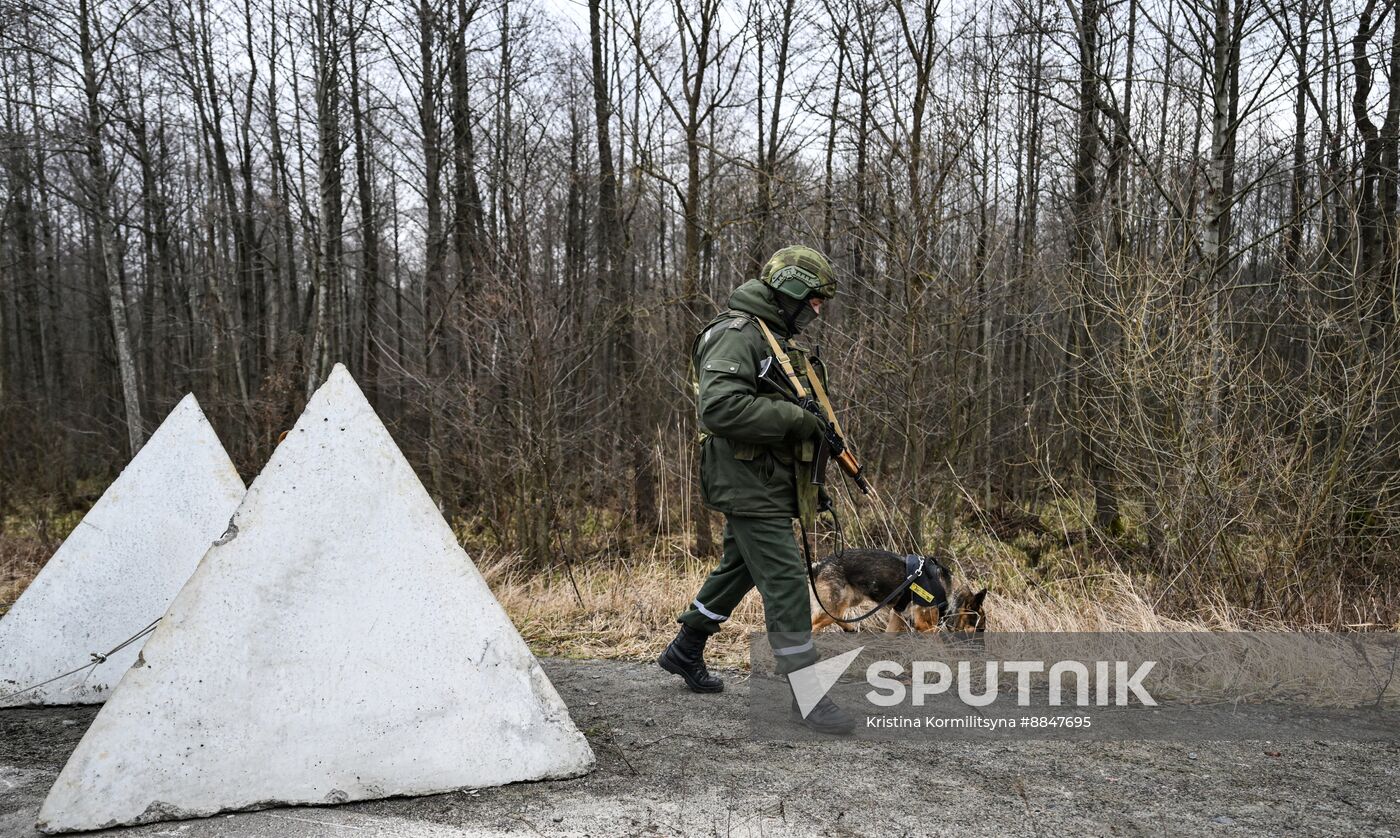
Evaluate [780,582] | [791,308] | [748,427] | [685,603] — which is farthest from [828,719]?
[685,603]

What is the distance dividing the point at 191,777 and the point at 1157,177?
7963 millimetres

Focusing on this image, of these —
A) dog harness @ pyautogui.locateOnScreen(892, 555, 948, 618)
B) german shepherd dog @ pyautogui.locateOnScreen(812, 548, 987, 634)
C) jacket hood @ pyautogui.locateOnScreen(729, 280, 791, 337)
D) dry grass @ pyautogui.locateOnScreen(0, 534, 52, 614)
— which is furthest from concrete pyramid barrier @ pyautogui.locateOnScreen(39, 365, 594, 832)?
dry grass @ pyautogui.locateOnScreen(0, 534, 52, 614)

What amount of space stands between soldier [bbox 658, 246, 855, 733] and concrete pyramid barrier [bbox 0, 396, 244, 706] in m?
2.24

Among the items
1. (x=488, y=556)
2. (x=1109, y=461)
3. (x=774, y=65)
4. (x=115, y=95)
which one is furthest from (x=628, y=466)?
(x=115, y=95)

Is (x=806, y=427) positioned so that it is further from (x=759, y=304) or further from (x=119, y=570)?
(x=119, y=570)

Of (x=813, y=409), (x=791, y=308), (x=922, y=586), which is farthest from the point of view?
(x=922, y=586)

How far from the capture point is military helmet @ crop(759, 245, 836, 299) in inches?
150

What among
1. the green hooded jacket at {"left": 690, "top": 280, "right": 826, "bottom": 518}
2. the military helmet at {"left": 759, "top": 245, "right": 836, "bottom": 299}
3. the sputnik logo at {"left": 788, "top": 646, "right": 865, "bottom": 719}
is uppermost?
the military helmet at {"left": 759, "top": 245, "right": 836, "bottom": 299}

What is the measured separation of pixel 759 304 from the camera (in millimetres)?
3850

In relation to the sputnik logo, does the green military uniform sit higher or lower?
higher

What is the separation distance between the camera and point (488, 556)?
8.33 meters

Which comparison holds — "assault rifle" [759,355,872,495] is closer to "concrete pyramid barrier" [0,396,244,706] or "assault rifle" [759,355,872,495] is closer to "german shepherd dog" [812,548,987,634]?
"german shepherd dog" [812,548,987,634]

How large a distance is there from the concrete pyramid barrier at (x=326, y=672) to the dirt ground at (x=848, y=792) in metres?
0.09

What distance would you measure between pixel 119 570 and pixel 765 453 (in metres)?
2.85
